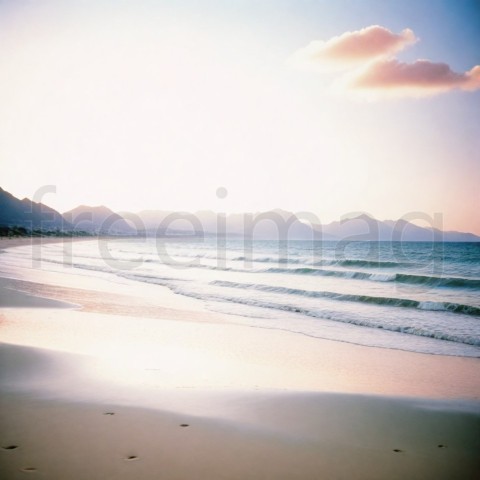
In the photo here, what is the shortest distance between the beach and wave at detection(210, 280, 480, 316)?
283 inches

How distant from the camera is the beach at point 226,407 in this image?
142 inches

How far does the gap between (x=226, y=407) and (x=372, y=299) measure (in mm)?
13722

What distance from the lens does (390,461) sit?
3816 mm

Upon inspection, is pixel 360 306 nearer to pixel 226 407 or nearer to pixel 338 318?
pixel 338 318

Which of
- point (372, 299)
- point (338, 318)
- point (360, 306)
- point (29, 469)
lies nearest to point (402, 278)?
point (372, 299)

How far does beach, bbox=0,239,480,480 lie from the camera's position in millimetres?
3615

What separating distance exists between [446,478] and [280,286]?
58.5 ft

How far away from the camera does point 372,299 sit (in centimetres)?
1717

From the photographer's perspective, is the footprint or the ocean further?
the ocean

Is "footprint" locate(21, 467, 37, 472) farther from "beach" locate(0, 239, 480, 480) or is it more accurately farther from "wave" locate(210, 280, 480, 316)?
"wave" locate(210, 280, 480, 316)

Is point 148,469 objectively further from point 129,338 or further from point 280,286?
A: point 280,286

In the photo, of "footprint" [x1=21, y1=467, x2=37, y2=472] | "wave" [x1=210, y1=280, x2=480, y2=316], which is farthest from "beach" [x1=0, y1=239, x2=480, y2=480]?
"wave" [x1=210, y1=280, x2=480, y2=316]

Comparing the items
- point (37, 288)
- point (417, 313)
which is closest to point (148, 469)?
point (417, 313)

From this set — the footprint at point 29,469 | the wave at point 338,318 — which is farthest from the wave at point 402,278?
the footprint at point 29,469
